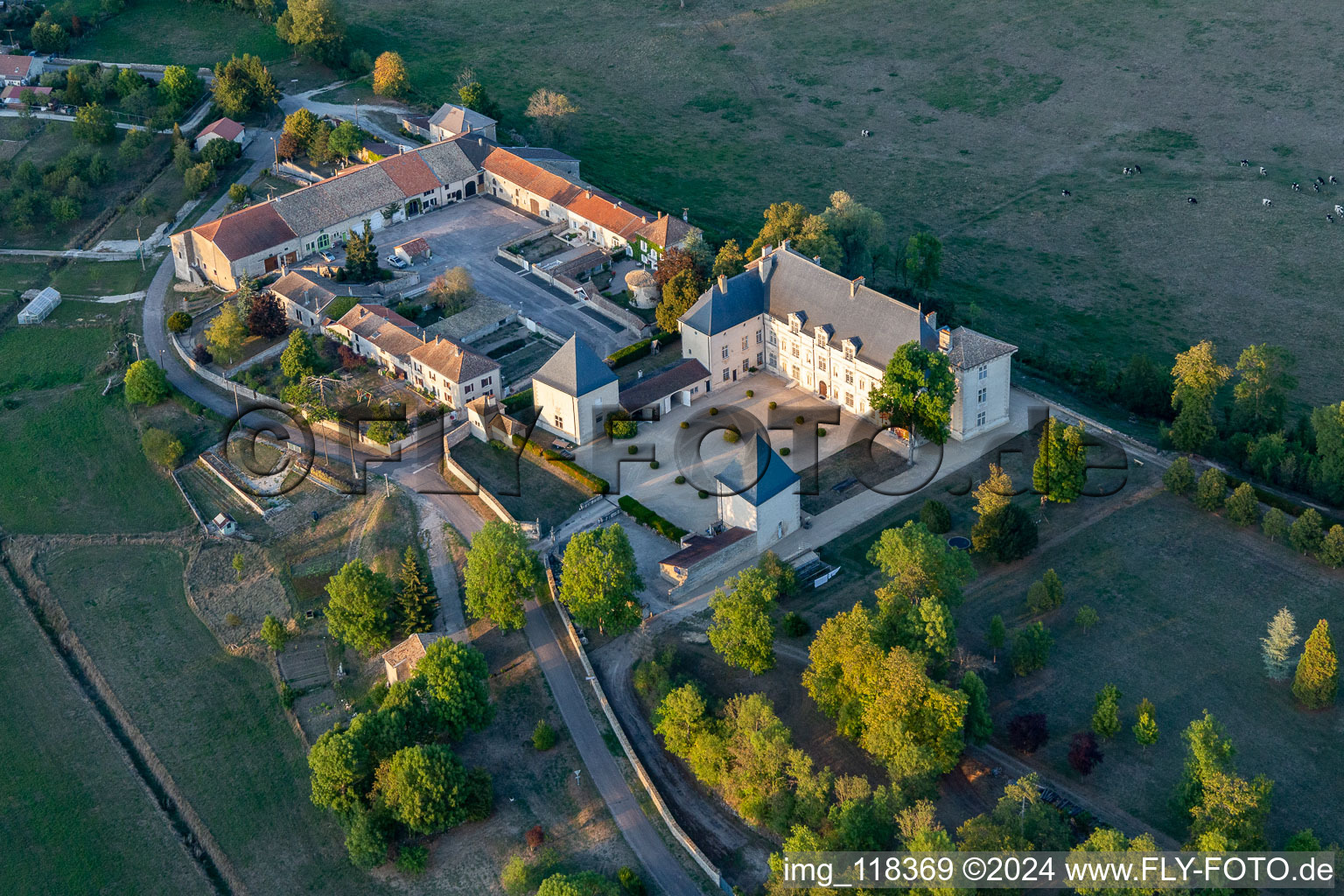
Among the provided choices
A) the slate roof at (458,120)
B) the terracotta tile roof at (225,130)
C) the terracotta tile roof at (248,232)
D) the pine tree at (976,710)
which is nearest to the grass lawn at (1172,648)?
the pine tree at (976,710)

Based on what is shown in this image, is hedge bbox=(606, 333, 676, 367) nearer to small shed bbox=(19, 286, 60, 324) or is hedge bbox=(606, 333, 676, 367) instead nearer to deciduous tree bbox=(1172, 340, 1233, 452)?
deciduous tree bbox=(1172, 340, 1233, 452)

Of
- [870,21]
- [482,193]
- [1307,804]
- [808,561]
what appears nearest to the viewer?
[1307,804]

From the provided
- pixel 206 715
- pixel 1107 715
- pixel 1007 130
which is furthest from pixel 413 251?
pixel 1107 715

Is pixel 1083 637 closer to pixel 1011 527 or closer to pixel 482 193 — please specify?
pixel 1011 527

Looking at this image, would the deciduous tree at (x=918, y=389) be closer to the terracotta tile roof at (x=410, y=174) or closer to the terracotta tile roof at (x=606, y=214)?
the terracotta tile roof at (x=606, y=214)

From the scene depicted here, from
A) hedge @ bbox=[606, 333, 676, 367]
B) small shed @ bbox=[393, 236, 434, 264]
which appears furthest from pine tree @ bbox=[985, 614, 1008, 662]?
small shed @ bbox=[393, 236, 434, 264]

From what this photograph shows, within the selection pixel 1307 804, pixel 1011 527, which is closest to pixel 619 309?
pixel 1011 527

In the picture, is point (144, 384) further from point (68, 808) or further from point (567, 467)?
point (68, 808)
